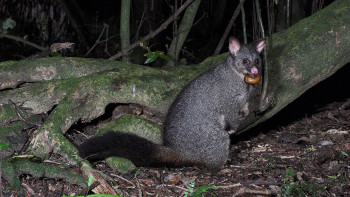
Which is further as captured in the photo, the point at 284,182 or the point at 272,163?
the point at 272,163

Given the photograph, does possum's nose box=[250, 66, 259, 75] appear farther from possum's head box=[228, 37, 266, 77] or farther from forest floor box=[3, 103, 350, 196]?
forest floor box=[3, 103, 350, 196]

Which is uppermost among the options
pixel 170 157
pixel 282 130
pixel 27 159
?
pixel 282 130

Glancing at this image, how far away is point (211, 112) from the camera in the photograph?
4.52 metres

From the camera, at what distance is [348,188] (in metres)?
3.95

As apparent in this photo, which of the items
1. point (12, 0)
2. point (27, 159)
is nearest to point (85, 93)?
point (27, 159)

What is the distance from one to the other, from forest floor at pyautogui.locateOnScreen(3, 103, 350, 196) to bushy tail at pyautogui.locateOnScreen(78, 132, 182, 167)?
4.7 inches

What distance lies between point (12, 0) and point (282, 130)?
5427 mm

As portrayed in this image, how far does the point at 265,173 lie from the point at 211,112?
0.86 m

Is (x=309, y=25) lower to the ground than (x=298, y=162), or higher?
higher

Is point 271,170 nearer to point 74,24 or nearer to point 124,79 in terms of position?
point 124,79

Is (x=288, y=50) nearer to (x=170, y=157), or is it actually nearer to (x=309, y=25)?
(x=309, y=25)

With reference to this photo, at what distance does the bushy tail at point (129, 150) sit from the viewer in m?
3.72

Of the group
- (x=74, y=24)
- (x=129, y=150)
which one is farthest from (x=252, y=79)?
(x=74, y=24)

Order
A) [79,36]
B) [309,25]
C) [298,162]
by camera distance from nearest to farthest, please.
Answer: [298,162]
[309,25]
[79,36]
